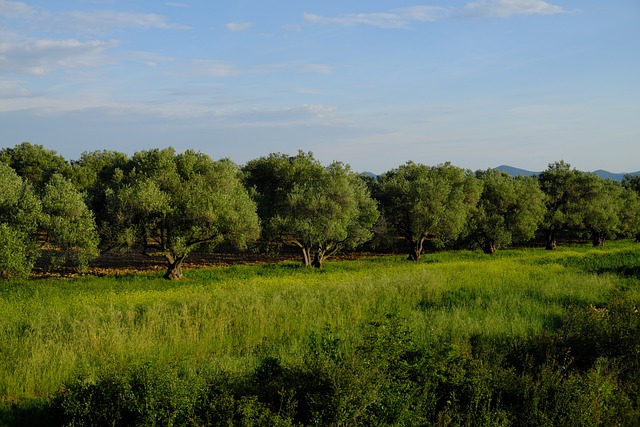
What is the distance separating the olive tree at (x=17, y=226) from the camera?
24750 mm

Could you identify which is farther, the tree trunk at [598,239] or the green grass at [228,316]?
the tree trunk at [598,239]

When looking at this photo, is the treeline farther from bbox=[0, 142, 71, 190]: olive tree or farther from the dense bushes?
the dense bushes

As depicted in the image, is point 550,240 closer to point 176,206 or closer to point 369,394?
point 176,206

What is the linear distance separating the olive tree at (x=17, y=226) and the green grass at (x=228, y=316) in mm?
1414

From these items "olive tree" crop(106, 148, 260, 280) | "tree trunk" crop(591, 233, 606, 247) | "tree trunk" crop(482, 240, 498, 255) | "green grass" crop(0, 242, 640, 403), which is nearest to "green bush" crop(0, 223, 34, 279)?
"green grass" crop(0, 242, 640, 403)

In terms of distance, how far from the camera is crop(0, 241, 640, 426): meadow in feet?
28.7

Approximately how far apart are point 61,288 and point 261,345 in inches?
680

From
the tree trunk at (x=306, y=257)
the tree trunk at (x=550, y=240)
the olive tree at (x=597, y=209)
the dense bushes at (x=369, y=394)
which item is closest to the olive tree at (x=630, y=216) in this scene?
the olive tree at (x=597, y=209)

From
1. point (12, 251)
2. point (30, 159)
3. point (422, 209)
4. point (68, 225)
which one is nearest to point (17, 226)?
point (12, 251)

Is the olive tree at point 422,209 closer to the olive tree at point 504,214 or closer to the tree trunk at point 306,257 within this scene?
the olive tree at point 504,214

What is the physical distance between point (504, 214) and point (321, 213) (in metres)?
28.0

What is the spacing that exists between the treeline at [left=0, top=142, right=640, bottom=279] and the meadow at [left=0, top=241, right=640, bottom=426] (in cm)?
616

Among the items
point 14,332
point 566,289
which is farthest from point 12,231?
point 566,289

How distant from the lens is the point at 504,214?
55469 mm
